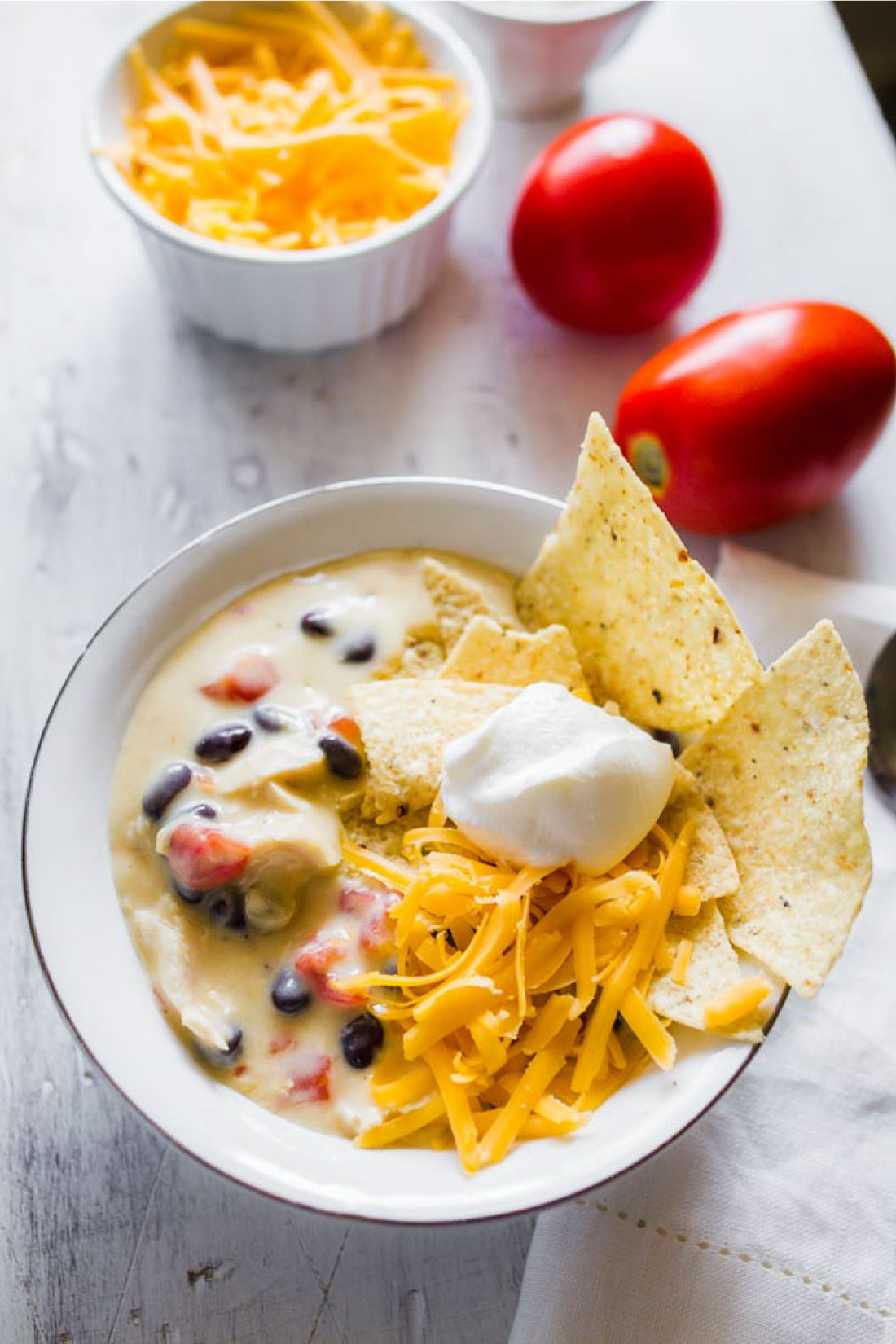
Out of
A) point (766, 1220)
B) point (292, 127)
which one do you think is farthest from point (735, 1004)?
point (292, 127)

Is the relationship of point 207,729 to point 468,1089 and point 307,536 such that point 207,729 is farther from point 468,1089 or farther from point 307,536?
point 468,1089

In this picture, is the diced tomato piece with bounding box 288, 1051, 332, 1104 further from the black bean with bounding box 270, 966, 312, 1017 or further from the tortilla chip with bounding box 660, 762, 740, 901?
the tortilla chip with bounding box 660, 762, 740, 901

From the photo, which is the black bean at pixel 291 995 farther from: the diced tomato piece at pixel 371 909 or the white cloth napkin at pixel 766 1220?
the white cloth napkin at pixel 766 1220

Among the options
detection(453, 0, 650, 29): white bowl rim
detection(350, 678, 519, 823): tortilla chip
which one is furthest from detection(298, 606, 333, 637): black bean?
detection(453, 0, 650, 29): white bowl rim

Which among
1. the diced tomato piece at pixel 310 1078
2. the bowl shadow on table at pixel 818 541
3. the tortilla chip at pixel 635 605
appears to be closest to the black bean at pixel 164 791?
the diced tomato piece at pixel 310 1078

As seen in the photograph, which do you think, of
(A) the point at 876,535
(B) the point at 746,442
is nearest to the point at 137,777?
(B) the point at 746,442
